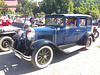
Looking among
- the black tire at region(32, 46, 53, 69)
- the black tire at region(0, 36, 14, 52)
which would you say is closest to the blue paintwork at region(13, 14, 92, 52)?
the black tire at region(32, 46, 53, 69)

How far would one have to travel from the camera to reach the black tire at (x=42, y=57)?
127 inches

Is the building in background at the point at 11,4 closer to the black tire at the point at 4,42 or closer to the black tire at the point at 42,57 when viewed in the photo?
the black tire at the point at 4,42

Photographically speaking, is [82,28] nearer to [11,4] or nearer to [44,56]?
[44,56]

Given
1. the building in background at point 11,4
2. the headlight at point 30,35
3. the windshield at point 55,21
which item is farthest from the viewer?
the building in background at point 11,4

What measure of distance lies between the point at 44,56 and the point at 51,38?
0.77 meters

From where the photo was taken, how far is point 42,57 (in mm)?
3449

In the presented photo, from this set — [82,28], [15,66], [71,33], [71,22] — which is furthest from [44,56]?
[82,28]

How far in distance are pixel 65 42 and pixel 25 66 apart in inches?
73.1

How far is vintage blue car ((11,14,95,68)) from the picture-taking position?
11.0ft

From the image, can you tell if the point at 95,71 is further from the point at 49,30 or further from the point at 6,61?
the point at 6,61

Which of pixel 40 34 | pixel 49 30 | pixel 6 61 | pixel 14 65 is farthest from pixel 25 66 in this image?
pixel 49 30

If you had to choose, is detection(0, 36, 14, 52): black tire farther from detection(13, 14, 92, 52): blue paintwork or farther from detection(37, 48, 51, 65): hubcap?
detection(37, 48, 51, 65): hubcap

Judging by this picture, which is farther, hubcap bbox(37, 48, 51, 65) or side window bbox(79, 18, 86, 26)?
side window bbox(79, 18, 86, 26)

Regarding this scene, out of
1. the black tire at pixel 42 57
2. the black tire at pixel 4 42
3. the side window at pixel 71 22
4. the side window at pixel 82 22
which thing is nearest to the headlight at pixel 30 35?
the black tire at pixel 42 57
